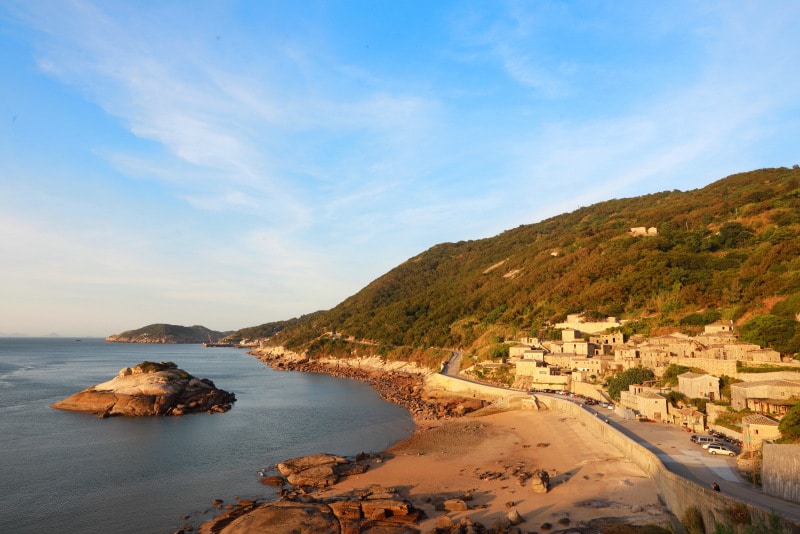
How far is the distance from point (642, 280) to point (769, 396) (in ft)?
137

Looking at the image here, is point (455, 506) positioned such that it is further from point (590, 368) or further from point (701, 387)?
point (590, 368)

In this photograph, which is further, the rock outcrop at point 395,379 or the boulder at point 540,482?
the rock outcrop at point 395,379

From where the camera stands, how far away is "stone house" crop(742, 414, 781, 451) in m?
25.0

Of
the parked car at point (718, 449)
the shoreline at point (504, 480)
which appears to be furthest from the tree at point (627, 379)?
the parked car at point (718, 449)

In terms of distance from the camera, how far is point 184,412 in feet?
180

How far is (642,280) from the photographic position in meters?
69.1

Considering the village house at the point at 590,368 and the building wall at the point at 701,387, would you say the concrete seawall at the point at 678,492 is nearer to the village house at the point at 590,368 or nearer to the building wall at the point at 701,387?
the building wall at the point at 701,387

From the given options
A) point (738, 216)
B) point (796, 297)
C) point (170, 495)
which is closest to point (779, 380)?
point (796, 297)

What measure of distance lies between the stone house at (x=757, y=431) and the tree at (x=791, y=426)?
0.33 meters

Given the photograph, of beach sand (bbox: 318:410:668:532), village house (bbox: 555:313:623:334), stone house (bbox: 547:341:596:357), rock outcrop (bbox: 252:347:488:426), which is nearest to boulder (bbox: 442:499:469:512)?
beach sand (bbox: 318:410:668:532)

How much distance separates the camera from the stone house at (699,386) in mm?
34312

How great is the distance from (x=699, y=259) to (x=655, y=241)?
11.4 m

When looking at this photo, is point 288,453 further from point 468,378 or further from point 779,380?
point 779,380

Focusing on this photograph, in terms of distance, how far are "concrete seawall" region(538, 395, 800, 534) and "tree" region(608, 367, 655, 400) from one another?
878cm
